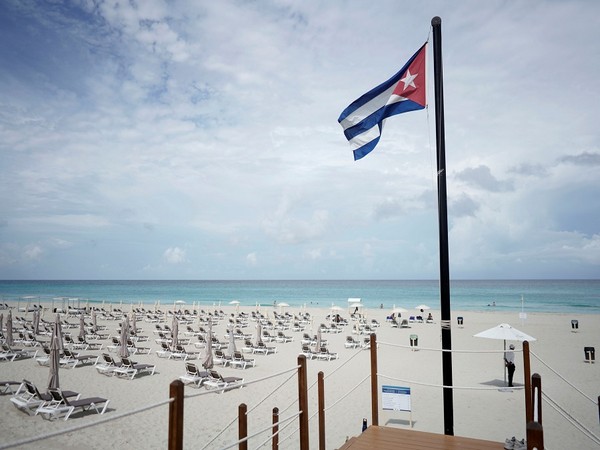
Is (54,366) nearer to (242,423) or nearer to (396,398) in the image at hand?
(396,398)

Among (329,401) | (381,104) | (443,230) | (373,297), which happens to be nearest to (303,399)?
(443,230)

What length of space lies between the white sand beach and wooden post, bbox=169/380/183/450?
1427mm

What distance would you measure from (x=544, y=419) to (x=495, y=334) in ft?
7.84

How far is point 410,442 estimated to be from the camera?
199 inches

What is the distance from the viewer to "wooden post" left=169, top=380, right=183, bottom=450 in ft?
9.41

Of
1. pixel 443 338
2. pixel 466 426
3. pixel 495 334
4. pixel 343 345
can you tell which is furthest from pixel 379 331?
pixel 443 338

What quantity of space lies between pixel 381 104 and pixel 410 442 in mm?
4928

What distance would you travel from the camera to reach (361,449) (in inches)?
189

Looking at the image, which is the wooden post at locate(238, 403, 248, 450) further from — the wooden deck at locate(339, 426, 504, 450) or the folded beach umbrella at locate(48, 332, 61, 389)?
the folded beach umbrella at locate(48, 332, 61, 389)

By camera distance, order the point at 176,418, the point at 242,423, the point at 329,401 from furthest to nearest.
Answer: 1. the point at 329,401
2. the point at 242,423
3. the point at 176,418

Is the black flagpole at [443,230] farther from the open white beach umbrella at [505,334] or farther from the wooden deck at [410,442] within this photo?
the open white beach umbrella at [505,334]

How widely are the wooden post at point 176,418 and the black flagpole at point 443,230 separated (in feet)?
11.8

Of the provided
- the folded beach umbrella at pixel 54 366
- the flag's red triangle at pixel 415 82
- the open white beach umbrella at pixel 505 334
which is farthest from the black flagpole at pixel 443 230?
the folded beach umbrella at pixel 54 366

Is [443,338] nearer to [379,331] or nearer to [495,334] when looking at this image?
[495,334]
